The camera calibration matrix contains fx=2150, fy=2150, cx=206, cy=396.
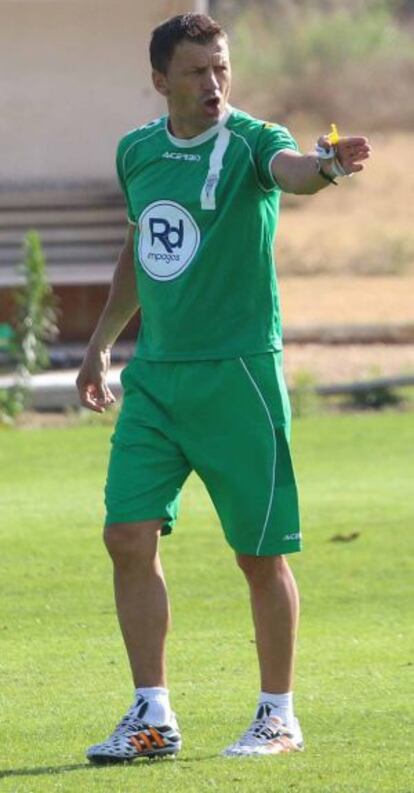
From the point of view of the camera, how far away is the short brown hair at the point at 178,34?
6.04m

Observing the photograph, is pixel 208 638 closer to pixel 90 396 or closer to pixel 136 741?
pixel 90 396

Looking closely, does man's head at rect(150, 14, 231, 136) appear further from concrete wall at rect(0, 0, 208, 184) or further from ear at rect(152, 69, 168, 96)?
concrete wall at rect(0, 0, 208, 184)

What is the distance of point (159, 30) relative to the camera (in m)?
6.12

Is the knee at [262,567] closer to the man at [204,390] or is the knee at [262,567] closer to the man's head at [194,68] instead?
the man at [204,390]

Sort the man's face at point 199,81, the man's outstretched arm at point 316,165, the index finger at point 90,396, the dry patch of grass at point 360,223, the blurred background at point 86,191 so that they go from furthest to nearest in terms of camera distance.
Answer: the dry patch of grass at point 360,223 < the blurred background at point 86,191 < the index finger at point 90,396 < the man's face at point 199,81 < the man's outstretched arm at point 316,165

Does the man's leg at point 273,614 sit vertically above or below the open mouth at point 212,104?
below

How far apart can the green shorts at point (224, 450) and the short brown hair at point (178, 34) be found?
87cm

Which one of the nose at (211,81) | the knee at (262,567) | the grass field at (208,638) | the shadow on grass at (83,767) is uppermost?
the nose at (211,81)

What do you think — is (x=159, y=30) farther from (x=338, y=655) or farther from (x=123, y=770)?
(x=338, y=655)

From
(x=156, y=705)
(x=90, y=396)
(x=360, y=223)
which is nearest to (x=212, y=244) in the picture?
(x=90, y=396)

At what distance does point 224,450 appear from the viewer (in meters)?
6.10

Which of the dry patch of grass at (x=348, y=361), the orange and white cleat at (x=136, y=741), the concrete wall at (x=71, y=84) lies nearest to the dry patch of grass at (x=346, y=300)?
the dry patch of grass at (x=348, y=361)

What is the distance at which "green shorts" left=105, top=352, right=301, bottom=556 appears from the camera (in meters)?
6.09

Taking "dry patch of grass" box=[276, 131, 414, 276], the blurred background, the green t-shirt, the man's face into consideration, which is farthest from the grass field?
"dry patch of grass" box=[276, 131, 414, 276]
